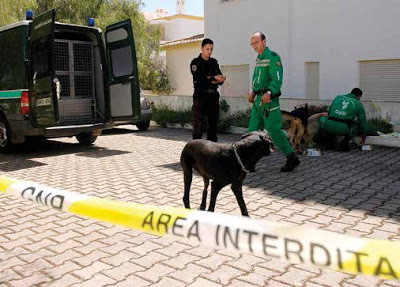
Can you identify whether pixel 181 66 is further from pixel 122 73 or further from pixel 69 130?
pixel 69 130

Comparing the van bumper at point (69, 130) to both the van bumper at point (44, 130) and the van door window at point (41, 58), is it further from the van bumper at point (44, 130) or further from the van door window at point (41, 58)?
the van door window at point (41, 58)

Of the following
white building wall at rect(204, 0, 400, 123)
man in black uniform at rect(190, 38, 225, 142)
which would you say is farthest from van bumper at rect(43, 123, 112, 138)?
white building wall at rect(204, 0, 400, 123)

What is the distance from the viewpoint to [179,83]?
2081cm

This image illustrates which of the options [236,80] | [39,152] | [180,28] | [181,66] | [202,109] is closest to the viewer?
[202,109]

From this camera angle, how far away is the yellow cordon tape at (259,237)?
60.1 inches

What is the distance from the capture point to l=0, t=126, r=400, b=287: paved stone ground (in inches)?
120

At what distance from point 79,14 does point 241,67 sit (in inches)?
292

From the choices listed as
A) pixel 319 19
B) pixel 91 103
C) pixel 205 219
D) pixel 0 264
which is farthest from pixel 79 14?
pixel 205 219

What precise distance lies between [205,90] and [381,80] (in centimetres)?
580

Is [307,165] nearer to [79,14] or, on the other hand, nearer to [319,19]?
[319,19]

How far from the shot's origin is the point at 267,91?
19.4ft

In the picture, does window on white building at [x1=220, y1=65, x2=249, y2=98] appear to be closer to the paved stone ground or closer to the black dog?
the paved stone ground

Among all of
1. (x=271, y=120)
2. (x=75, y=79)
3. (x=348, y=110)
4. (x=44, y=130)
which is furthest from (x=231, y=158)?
(x=75, y=79)

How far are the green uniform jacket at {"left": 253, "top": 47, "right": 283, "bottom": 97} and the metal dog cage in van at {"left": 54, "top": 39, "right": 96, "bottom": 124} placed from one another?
4.58 meters
